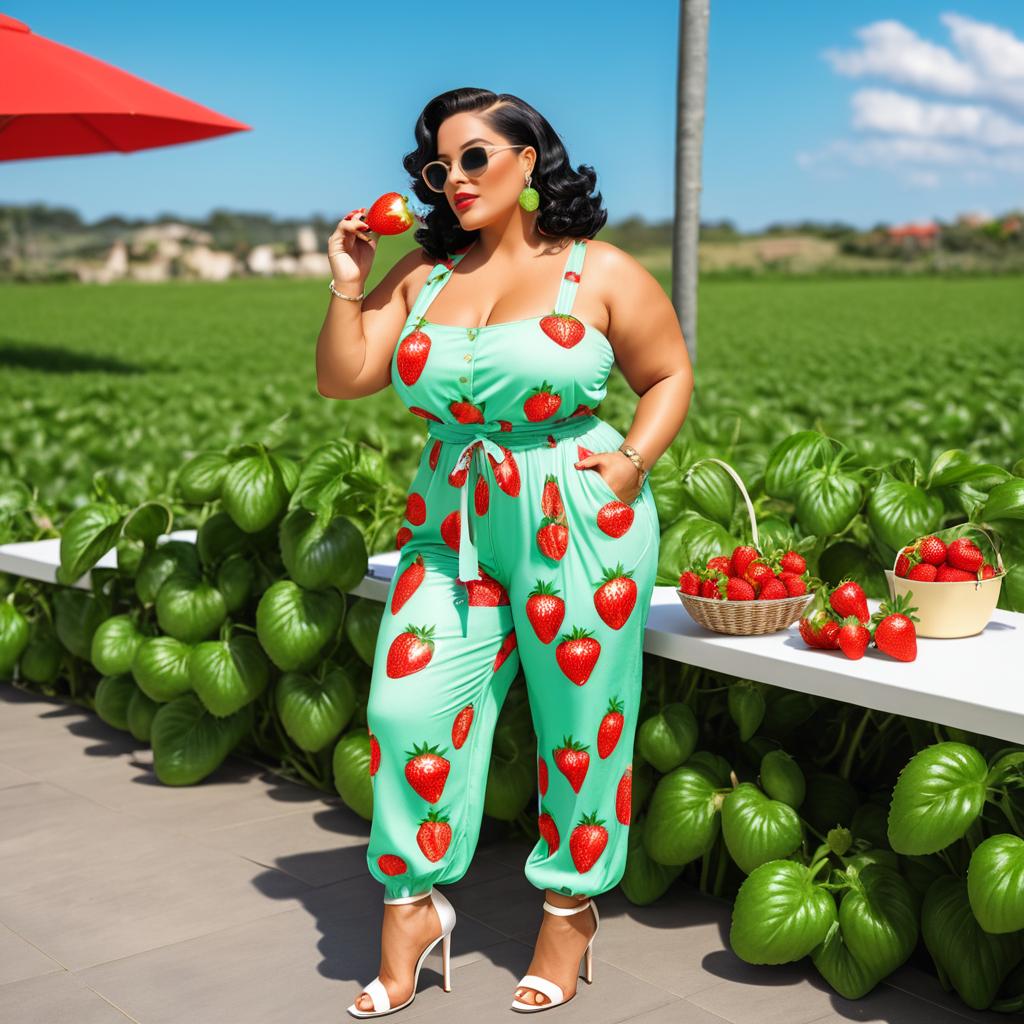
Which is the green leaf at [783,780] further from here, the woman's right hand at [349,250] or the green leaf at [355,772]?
the woman's right hand at [349,250]

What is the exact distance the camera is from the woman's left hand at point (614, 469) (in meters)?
2.44

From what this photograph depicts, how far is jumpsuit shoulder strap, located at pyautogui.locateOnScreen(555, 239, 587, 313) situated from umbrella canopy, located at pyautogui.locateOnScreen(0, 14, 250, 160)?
2.07 metres

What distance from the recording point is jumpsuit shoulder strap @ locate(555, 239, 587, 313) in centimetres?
246

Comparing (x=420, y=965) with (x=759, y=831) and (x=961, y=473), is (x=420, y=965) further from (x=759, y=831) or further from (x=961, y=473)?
(x=961, y=473)

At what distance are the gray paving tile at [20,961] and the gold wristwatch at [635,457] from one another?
1.36 m

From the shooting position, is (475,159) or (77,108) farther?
(77,108)

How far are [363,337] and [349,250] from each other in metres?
0.15

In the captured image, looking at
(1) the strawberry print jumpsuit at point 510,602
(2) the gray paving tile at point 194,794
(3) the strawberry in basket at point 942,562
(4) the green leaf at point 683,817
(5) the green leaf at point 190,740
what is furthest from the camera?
(5) the green leaf at point 190,740

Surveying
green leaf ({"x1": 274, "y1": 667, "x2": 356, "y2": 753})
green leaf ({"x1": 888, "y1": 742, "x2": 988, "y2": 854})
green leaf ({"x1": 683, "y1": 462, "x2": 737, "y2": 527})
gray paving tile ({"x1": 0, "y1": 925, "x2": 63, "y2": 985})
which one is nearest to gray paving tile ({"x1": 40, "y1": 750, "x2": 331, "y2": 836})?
green leaf ({"x1": 274, "y1": 667, "x2": 356, "y2": 753})

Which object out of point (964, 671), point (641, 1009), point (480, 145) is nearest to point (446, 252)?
point (480, 145)

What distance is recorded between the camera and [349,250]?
2.55 m

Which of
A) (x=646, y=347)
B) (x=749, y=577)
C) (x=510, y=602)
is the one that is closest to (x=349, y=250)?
(x=646, y=347)

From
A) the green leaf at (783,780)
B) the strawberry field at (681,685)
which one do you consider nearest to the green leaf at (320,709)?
the strawberry field at (681,685)

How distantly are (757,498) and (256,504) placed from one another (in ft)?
3.77
